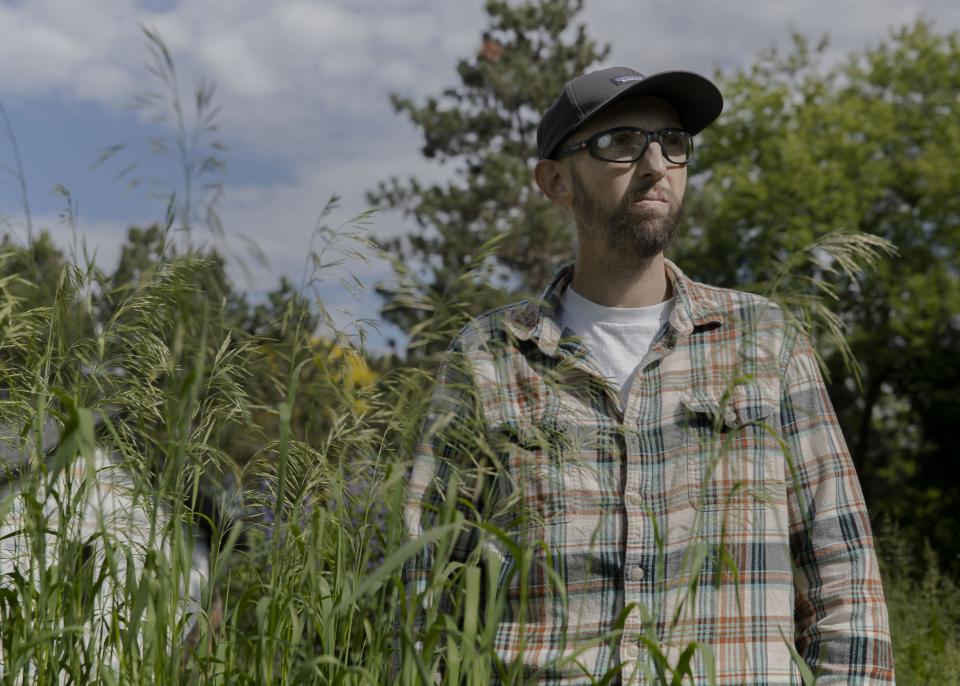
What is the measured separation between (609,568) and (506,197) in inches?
717

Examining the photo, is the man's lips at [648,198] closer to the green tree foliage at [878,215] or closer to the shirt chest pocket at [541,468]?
the shirt chest pocket at [541,468]

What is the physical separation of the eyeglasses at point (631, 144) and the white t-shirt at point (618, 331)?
0.33m

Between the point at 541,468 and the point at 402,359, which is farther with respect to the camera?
the point at 402,359

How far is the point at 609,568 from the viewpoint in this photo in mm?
2084

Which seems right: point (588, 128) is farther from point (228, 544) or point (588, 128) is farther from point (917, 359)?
point (917, 359)

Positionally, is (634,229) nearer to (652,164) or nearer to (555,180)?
(652,164)

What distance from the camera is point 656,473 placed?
2.12 m

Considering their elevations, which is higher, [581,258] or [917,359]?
[917,359]

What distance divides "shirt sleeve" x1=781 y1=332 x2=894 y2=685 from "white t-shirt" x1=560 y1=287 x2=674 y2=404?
12.7 inches

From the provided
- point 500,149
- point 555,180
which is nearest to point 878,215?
point 500,149

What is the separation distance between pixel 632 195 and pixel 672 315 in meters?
0.28

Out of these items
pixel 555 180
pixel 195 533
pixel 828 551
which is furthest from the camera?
pixel 555 180

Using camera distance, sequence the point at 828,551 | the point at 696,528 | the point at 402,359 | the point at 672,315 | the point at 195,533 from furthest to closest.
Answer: the point at 402,359
the point at 672,315
the point at 828,551
the point at 696,528
the point at 195,533

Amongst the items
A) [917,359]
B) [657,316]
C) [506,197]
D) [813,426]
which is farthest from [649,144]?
[917,359]
